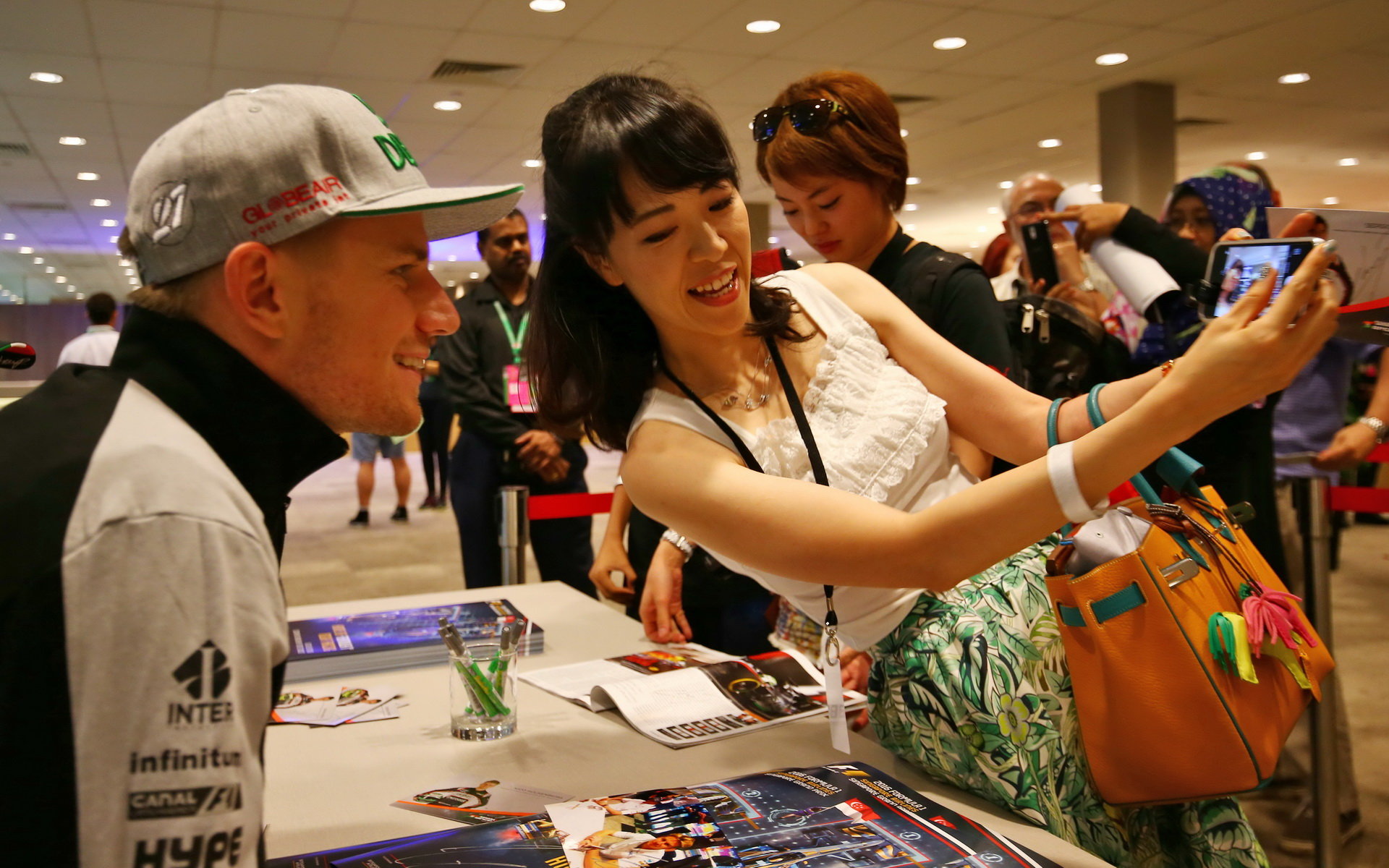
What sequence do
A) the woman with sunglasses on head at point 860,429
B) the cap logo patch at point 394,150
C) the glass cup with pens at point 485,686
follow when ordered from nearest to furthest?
the cap logo patch at point 394,150 → the woman with sunglasses on head at point 860,429 → the glass cup with pens at point 485,686

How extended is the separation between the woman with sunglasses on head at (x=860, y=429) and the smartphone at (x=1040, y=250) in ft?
3.79

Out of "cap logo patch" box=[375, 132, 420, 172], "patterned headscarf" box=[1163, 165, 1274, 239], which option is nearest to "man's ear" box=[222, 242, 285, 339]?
"cap logo patch" box=[375, 132, 420, 172]

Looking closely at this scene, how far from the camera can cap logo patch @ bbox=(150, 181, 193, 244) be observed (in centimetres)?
85

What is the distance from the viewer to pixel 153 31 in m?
6.64

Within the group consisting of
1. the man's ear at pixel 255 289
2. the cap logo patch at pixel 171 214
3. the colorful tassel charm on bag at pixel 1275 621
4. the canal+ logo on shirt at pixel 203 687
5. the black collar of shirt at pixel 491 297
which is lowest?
the colorful tassel charm on bag at pixel 1275 621

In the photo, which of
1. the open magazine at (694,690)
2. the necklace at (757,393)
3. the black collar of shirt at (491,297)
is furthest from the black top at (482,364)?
the necklace at (757,393)

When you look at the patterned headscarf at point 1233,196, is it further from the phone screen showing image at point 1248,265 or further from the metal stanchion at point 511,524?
the metal stanchion at point 511,524

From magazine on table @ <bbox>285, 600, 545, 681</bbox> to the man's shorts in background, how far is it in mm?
6839

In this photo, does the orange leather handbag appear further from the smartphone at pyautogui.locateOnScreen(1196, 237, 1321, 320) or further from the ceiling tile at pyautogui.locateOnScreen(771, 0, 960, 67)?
the ceiling tile at pyautogui.locateOnScreen(771, 0, 960, 67)

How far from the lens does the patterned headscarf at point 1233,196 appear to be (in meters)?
2.85

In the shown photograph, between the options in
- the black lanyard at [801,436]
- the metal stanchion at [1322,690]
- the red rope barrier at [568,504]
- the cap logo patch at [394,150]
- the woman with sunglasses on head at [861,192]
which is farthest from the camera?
the red rope barrier at [568,504]

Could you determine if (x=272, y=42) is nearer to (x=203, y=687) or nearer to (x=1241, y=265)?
(x=1241, y=265)

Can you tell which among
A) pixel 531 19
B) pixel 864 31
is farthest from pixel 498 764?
pixel 864 31

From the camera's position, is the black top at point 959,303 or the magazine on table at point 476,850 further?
the black top at point 959,303
